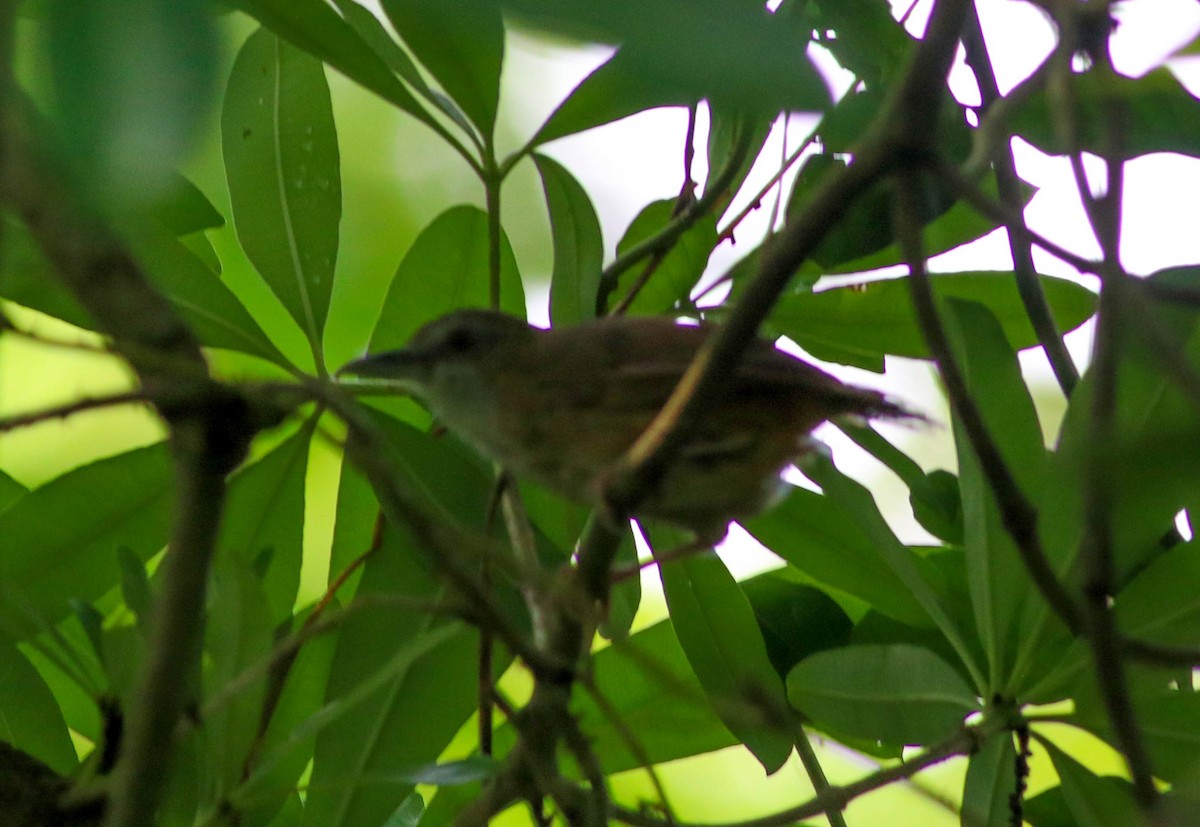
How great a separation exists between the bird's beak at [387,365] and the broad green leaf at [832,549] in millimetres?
679

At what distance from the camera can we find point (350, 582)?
7.63 ft

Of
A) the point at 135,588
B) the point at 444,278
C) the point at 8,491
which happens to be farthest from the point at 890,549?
the point at 8,491

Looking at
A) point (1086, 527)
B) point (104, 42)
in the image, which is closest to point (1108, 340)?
point (1086, 527)

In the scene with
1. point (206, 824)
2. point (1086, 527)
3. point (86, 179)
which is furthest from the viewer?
point (206, 824)

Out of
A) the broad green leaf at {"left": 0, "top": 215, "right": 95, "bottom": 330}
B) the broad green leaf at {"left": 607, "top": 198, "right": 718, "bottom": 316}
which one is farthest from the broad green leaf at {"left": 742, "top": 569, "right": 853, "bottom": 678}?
the broad green leaf at {"left": 0, "top": 215, "right": 95, "bottom": 330}

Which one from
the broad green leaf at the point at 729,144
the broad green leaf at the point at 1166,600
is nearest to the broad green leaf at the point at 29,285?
the broad green leaf at the point at 729,144

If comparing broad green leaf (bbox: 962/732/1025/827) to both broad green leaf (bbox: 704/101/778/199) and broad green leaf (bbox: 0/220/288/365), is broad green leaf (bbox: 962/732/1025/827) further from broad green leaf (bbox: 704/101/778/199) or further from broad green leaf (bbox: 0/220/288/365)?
broad green leaf (bbox: 0/220/288/365)

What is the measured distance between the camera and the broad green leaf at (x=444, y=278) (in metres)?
2.44

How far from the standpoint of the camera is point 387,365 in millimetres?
2320

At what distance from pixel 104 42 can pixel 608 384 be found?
164cm

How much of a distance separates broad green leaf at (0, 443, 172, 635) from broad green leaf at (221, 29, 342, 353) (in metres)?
0.38

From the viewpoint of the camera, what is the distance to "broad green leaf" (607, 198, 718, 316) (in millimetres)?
2410

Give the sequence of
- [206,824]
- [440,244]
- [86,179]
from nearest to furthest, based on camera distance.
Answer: [86,179] < [206,824] < [440,244]

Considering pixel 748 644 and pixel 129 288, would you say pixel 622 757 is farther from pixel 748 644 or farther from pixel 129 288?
pixel 129 288
